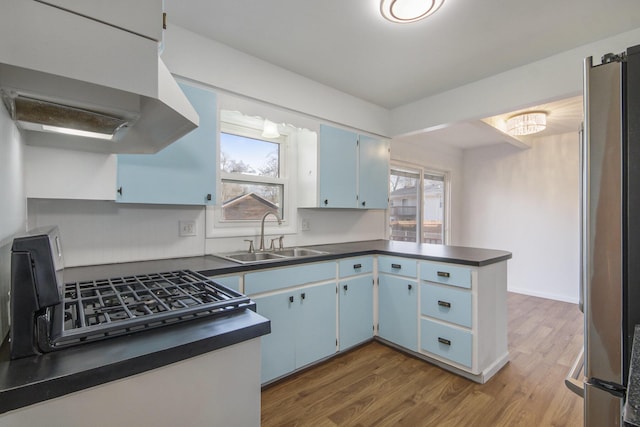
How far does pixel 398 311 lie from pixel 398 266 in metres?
0.39

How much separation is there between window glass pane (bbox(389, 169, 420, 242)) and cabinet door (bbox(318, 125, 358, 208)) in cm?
137

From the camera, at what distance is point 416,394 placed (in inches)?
79.0

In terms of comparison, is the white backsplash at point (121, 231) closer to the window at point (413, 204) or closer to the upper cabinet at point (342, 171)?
the upper cabinet at point (342, 171)

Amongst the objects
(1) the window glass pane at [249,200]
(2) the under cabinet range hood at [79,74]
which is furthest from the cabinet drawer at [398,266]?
(2) the under cabinet range hood at [79,74]

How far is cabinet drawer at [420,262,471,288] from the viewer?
2.15 m

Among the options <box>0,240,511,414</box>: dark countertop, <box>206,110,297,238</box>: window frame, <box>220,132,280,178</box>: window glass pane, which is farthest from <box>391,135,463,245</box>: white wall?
<box>0,240,511,414</box>: dark countertop

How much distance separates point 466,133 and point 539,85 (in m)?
1.84

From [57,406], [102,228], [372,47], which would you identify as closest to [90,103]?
[57,406]

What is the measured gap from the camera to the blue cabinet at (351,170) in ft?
9.25

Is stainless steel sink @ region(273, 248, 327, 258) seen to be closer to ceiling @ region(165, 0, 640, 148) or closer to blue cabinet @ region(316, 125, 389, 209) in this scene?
blue cabinet @ region(316, 125, 389, 209)

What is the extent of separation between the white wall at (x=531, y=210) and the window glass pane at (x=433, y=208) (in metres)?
0.62

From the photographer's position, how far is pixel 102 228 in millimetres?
1854

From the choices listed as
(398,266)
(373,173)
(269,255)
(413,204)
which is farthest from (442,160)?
(269,255)

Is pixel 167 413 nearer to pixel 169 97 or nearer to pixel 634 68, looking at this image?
pixel 169 97
